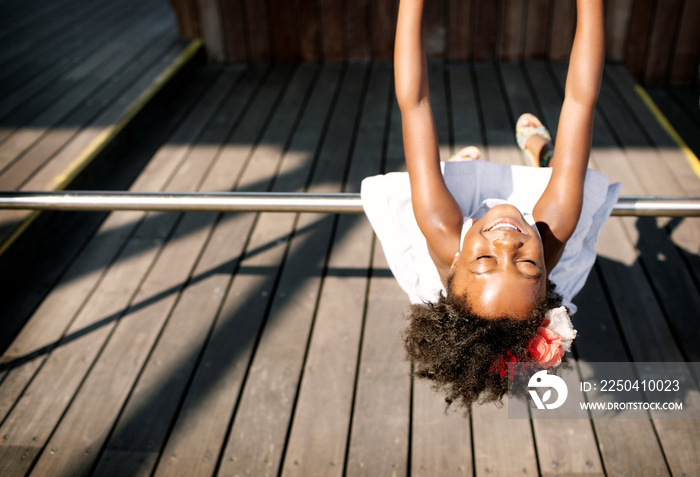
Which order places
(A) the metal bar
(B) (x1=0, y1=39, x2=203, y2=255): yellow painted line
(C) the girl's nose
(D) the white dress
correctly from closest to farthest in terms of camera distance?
(C) the girl's nose < (A) the metal bar < (D) the white dress < (B) (x1=0, y1=39, x2=203, y2=255): yellow painted line

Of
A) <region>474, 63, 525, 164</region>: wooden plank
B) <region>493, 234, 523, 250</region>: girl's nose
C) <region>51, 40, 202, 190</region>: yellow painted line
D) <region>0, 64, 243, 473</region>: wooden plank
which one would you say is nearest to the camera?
<region>493, 234, 523, 250</region>: girl's nose

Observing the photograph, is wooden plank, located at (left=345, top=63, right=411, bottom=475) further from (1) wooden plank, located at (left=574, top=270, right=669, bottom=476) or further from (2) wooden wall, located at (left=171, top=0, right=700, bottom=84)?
(2) wooden wall, located at (left=171, top=0, right=700, bottom=84)

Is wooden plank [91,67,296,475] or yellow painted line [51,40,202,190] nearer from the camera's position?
wooden plank [91,67,296,475]

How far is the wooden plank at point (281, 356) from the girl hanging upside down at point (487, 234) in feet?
1.66

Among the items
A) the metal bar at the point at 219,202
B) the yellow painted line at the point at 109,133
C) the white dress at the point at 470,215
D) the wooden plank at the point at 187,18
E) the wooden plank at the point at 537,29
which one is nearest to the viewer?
the metal bar at the point at 219,202

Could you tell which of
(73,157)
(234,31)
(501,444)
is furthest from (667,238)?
(234,31)

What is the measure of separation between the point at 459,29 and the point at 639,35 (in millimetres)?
1127

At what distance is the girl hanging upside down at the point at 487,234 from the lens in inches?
42.6

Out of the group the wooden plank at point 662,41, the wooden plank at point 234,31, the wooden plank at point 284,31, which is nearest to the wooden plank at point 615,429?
the wooden plank at point 662,41

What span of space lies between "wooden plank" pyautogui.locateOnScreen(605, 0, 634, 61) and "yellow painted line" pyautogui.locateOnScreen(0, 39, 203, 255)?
2660 millimetres

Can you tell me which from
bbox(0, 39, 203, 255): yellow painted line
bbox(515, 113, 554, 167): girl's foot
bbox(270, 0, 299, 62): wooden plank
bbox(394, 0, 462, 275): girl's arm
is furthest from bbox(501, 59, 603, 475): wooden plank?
bbox(270, 0, 299, 62): wooden plank

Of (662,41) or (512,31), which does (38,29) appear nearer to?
(512,31)

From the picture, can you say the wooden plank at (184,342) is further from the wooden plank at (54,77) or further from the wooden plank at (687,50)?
the wooden plank at (687,50)

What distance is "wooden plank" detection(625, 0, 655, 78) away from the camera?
10.6 ft
